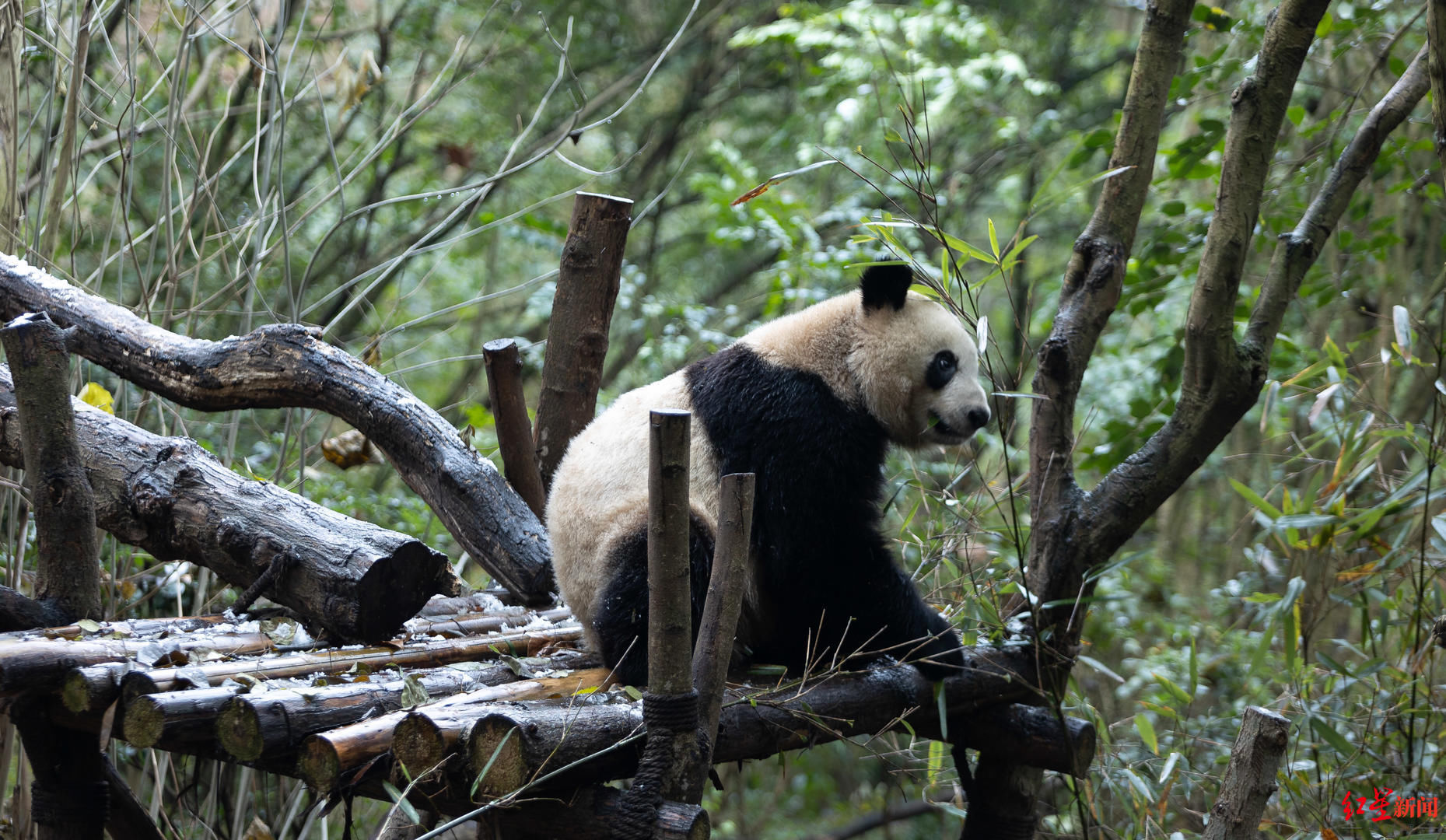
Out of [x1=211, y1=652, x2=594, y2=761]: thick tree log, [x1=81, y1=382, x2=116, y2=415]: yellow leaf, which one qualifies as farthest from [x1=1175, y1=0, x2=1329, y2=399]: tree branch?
[x1=81, y1=382, x2=116, y2=415]: yellow leaf

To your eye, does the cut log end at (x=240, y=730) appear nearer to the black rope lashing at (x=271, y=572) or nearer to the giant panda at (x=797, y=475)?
the black rope lashing at (x=271, y=572)

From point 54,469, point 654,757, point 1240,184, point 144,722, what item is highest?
point 1240,184

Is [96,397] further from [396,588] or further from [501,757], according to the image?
[501,757]

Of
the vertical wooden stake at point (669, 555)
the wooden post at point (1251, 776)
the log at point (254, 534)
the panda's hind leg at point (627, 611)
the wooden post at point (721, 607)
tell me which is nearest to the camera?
the vertical wooden stake at point (669, 555)

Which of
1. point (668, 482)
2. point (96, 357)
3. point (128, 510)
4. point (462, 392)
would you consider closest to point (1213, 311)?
point (668, 482)

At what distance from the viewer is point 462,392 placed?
8.00 meters

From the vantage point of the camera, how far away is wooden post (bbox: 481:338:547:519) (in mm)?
3367

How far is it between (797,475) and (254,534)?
1394 mm

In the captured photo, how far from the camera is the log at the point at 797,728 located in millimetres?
1756

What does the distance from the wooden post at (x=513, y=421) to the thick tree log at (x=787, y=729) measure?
1.47 metres

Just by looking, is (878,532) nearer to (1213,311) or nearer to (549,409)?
(1213,311)

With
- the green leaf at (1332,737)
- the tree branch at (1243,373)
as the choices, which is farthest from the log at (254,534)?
the green leaf at (1332,737)

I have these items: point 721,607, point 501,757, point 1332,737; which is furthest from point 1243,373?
point 501,757

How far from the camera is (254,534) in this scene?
8.41 ft
